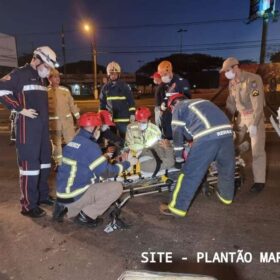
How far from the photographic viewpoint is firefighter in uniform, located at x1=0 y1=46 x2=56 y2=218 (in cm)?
370

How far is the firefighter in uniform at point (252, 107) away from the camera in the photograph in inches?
175

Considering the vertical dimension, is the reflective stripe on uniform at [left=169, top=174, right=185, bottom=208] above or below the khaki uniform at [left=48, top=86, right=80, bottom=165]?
below

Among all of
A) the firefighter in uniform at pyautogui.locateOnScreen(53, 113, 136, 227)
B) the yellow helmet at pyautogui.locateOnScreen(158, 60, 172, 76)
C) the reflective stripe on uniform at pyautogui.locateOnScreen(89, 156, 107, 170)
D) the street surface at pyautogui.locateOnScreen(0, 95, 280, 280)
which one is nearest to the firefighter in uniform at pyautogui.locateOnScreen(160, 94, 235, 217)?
the street surface at pyautogui.locateOnScreen(0, 95, 280, 280)

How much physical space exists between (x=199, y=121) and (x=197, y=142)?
24 centimetres

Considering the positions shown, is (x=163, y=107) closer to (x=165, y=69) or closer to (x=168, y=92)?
(x=168, y=92)

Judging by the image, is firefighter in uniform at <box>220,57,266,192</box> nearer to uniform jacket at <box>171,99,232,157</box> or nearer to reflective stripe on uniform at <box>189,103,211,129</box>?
uniform jacket at <box>171,99,232,157</box>

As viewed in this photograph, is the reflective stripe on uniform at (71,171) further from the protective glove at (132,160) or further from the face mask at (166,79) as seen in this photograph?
the face mask at (166,79)

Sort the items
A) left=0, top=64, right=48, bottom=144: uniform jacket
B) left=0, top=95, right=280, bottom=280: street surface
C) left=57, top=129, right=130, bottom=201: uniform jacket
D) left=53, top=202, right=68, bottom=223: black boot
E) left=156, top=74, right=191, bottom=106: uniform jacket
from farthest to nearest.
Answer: left=156, top=74, right=191, bottom=106: uniform jacket → left=53, top=202, right=68, bottom=223: black boot → left=0, top=64, right=48, bottom=144: uniform jacket → left=57, top=129, right=130, bottom=201: uniform jacket → left=0, top=95, right=280, bottom=280: street surface

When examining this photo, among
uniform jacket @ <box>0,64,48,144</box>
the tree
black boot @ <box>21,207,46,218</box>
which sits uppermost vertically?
the tree

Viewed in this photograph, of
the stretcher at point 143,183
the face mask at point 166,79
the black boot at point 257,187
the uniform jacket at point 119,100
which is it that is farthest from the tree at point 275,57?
the stretcher at point 143,183

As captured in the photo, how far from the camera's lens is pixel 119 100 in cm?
577

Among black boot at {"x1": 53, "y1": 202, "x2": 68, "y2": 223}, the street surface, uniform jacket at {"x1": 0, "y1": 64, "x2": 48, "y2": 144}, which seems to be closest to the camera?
the street surface

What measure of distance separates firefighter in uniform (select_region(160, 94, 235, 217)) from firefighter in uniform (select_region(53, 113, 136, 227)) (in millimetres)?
708

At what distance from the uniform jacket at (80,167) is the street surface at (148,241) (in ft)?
1.64
